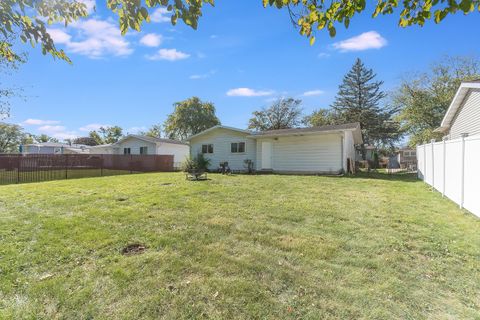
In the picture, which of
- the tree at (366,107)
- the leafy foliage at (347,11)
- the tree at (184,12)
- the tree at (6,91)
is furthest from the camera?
the tree at (366,107)

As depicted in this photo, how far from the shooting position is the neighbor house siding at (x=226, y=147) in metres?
20.6

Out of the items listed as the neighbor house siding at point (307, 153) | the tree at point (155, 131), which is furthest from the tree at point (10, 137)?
the neighbor house siding at point (307, 153)

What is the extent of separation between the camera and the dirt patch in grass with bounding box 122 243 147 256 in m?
4.19

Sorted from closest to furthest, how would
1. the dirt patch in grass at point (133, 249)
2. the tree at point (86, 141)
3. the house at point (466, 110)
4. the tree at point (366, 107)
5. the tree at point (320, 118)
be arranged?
the dirt patch in grass at point (133, 249) < the house at point (466, 110) < the tree at point (366, 107) < the tree at point (320, 118) < the tree at point (86, 141)

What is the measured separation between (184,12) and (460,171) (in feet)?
24.9

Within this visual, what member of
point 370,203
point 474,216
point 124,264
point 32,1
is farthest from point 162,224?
point 474,216

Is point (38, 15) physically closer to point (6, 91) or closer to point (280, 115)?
point (6, 91)

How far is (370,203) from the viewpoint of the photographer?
7.88 metres

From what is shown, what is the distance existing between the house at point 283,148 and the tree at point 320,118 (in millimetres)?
20394

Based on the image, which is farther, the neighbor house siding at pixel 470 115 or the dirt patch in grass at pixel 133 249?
the neighbor house siding at pixel 470 115

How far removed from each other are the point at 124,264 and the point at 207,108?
40.9m

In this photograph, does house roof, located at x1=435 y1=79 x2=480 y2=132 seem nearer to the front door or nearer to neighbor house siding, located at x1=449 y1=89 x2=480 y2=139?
neighbor house siding, located at x1=449 y1=89 x2=480 y2=139

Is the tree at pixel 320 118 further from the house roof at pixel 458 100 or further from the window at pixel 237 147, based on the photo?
the window at pixel 237 147

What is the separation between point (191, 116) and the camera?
42.2m
